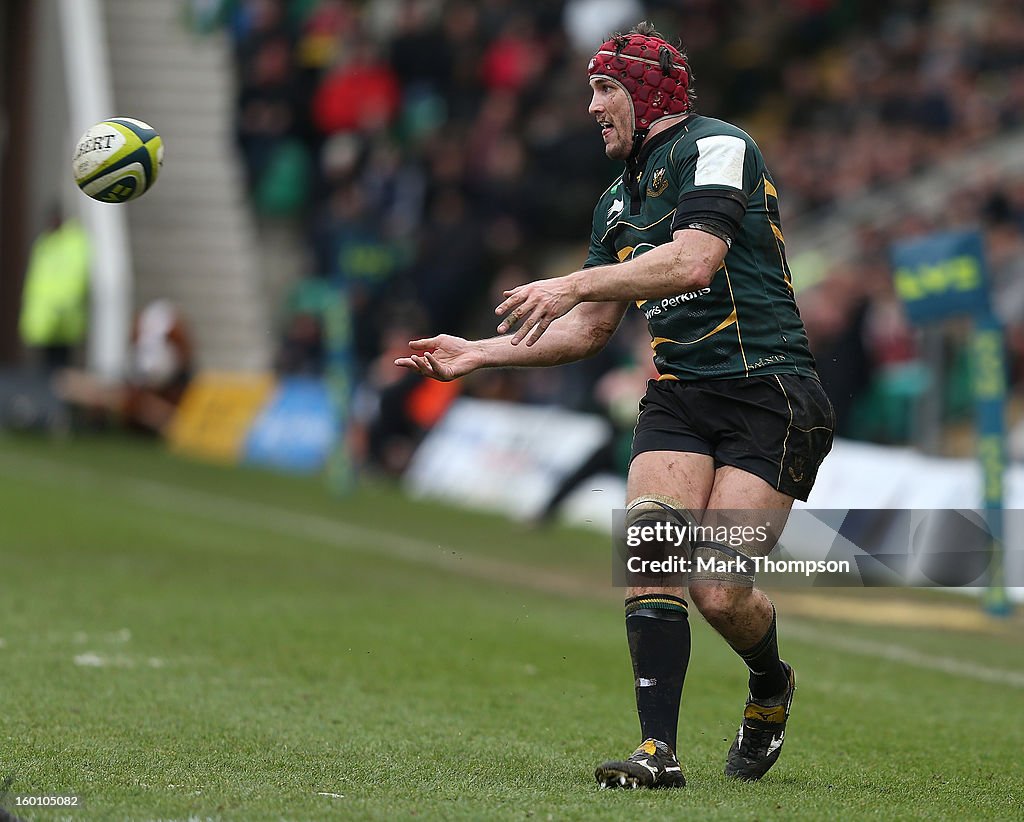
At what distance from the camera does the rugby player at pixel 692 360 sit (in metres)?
5.86

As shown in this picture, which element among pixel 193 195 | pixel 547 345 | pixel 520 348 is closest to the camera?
pixel 520 348

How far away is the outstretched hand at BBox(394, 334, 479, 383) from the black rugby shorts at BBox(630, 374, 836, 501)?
65 centimetres

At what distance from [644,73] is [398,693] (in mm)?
3060

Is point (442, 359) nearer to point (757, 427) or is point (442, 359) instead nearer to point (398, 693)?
point (757, 427)

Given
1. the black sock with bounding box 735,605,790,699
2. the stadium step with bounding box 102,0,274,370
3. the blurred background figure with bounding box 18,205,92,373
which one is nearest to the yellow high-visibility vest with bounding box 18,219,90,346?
the blurred background figure with bounding box 18,205,92,373

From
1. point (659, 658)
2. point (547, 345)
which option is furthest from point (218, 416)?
point (659, 658)

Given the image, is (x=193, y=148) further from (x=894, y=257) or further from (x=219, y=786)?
(x=219, y=786)

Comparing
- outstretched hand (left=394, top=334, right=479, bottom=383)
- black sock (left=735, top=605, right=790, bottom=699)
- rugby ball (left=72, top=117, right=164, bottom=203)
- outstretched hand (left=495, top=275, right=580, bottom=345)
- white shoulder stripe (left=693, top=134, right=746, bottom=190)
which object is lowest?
black sock (left=735, top=605, right=790, bottom=699)

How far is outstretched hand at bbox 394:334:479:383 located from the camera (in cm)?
626

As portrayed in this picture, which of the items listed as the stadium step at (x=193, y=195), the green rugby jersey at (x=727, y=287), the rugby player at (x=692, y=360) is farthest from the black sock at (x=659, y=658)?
the stadium step at (x=193, y=195)

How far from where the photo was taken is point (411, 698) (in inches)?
307

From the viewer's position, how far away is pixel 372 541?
48.3 feet

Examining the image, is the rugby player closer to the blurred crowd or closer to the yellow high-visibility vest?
the blurred crowd

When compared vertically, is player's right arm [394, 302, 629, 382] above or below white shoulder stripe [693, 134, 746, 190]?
below
